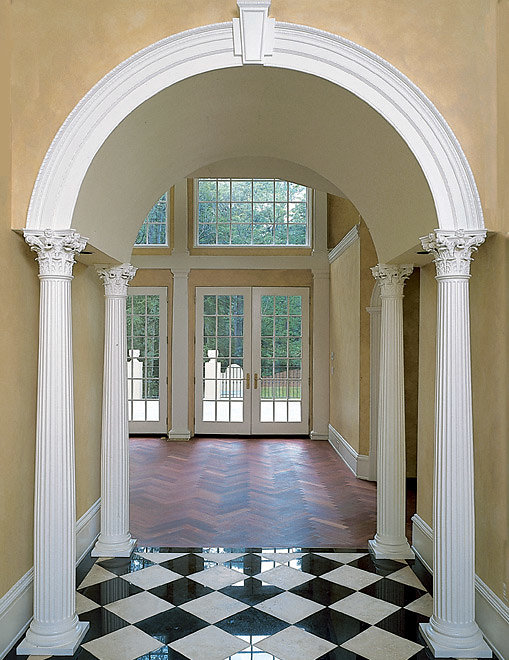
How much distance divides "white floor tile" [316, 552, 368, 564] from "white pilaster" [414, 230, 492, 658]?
1.25 m

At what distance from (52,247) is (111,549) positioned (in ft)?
8.66

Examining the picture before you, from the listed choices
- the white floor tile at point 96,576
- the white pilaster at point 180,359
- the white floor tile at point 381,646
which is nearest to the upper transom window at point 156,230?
the white pilaster at point 180,359

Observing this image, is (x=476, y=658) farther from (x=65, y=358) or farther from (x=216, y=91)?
(x=216, y=91)

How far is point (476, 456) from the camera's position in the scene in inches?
144

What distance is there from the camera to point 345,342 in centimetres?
854

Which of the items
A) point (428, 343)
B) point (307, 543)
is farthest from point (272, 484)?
point (428, 343)

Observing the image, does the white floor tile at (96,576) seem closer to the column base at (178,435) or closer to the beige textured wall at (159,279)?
the column base at (178,435)

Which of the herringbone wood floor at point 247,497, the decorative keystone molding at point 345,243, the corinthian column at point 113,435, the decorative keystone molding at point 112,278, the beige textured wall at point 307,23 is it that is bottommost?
the herringbone wood floor at point 247,497

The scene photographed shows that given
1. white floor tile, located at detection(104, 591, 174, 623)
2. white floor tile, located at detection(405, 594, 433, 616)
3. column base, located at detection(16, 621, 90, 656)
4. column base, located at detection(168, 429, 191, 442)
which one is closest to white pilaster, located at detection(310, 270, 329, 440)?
column base, located at detection(168, 429, 191, 442)

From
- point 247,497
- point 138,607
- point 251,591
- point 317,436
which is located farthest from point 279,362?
point 138,607

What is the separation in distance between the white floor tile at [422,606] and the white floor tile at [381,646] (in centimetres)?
39

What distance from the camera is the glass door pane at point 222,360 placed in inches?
398

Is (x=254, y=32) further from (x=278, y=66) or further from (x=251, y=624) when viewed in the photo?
(x=251, y=624)

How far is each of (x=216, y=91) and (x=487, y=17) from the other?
172cm
